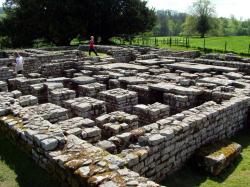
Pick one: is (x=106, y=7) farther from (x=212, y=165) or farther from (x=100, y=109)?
(x=212, y=165)

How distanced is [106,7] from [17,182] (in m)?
33.1

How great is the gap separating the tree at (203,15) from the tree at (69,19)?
40.8 meters

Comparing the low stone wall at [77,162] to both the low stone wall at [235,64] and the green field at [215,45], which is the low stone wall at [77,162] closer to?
the low stone wall at [235,64]

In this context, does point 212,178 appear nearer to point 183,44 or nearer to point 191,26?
point 183,44

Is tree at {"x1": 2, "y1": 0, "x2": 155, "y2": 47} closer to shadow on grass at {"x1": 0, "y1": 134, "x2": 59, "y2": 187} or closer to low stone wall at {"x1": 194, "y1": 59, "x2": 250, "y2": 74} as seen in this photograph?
low stone wall at {"x1": 194, "y1": 59, "x2": 250, "y2": 74}

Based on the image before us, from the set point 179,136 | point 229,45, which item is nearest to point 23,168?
point 179,136

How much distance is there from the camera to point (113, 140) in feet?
26.5

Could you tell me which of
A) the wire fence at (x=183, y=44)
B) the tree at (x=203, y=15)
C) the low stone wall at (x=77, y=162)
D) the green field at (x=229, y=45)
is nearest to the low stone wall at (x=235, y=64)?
the wire fence at (x=183, y=44)

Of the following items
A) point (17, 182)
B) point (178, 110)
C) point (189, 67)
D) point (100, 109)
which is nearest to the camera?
point (17, 182)

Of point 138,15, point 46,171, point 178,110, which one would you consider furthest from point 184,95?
point 138,15

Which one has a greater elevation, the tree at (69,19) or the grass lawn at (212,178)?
the tree at (69,19)

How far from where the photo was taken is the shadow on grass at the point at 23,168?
7.00m

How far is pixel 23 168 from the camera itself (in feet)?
25.0

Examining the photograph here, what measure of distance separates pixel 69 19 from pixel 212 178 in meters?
30.3
